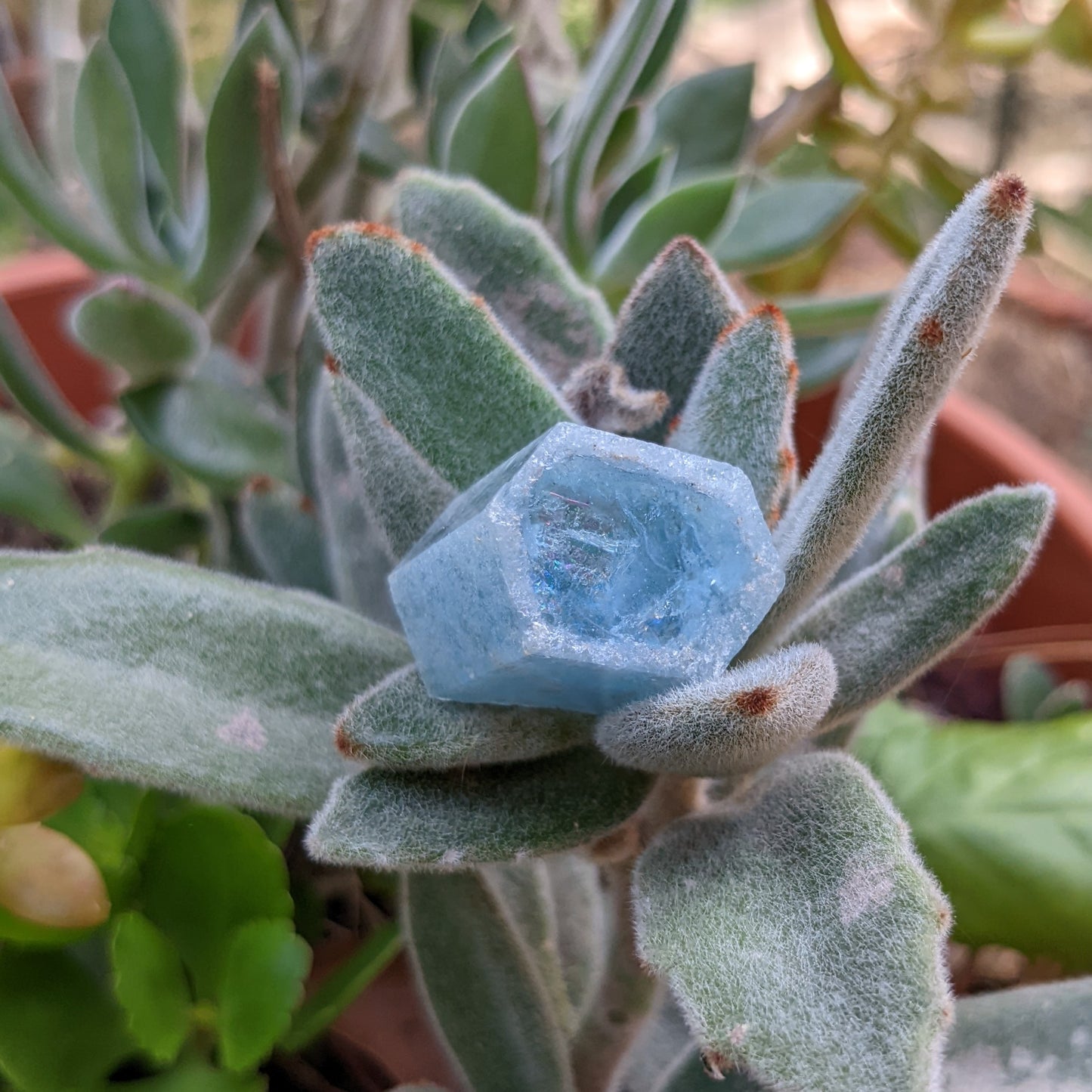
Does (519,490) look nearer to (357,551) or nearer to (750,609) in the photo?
→ (750,609)

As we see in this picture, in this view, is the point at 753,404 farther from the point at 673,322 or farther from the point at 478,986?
the point at 478,986

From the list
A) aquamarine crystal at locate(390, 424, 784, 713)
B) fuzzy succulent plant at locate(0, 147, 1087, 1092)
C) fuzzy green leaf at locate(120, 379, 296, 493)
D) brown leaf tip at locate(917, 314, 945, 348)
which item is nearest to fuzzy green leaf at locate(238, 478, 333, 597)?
fuzzy green leaf at locate(120, 379, 296, 493)

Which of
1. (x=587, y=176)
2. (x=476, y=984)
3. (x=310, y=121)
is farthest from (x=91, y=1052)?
(x=310, y=121)

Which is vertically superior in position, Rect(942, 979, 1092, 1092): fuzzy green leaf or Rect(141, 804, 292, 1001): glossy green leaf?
Rect(942, 979, 1092, 1092): fuzzy green leaf

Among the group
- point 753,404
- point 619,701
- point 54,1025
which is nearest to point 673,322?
point 753,404

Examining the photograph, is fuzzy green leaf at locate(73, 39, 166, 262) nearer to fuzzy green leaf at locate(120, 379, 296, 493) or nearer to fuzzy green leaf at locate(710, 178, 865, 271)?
fuzzy green leaf at locate(120, 379, 296, 493)

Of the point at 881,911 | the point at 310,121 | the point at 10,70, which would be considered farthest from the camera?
the point at 10,70

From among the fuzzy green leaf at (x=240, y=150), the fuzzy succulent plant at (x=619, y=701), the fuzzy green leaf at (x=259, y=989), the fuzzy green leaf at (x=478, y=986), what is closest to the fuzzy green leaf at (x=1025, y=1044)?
the fuzzy succulent plant at (x=619, y=701)
